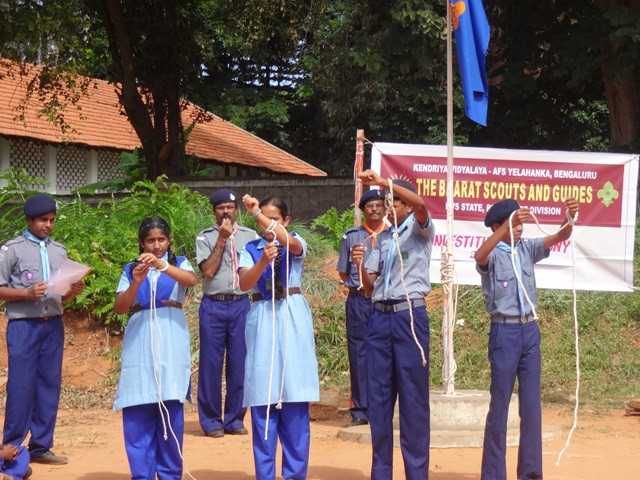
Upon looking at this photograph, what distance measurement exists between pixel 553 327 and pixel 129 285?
676 cm

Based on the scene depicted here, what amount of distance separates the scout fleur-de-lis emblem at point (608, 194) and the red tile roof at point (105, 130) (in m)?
12.7

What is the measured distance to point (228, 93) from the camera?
105 ft

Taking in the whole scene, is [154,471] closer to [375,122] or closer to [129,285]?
[129,285]

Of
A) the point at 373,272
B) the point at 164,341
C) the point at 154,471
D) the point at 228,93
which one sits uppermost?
the point at 228,93

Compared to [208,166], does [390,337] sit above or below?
below

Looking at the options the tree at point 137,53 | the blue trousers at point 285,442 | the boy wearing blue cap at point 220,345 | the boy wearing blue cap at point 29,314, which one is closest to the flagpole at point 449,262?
the boy wearing blue cap at point 220,345

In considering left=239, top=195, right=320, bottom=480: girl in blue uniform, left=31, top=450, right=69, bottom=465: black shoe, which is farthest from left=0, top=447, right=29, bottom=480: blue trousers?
left=239, top=195, right=320, bottom=480: girl in blue uniform

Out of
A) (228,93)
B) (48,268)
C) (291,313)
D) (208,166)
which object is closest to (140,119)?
(208,166)

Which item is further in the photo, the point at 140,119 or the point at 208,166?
the point at 208,166

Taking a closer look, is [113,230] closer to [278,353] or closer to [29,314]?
[29,314]

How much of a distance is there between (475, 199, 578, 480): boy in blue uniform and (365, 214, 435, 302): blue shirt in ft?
1.36

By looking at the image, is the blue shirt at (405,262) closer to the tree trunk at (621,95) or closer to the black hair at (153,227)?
the black hair at (153,227)

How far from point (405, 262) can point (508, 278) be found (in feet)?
2.36

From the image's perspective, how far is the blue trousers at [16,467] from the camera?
20.7ft
